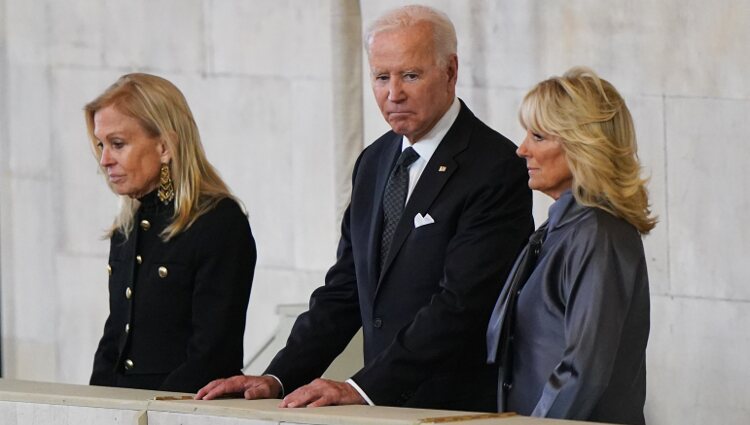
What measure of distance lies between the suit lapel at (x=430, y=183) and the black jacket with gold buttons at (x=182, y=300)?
0.43 meters

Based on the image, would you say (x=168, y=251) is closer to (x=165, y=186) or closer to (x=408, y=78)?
(x=165, y=186)

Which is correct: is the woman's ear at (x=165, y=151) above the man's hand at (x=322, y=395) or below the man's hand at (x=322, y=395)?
above

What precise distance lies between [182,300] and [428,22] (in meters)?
0.94

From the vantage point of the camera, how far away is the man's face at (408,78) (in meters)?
3.52

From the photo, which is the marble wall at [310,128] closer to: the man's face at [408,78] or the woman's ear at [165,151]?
the man's face at [408,78]

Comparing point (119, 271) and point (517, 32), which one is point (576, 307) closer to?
Result: point (119, 271)

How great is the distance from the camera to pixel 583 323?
3.08 m

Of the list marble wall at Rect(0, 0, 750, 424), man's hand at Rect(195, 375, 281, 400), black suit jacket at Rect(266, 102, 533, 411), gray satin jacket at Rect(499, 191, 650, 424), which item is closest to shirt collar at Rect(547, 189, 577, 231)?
gray satin jacket at Rect(499, 191, 650, 424)

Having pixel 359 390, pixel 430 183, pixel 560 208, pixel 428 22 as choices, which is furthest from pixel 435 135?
pixel 359 390

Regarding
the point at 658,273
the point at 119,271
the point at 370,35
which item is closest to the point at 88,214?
the point at 658,273

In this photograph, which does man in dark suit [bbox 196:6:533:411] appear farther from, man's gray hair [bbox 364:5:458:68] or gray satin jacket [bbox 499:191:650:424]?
gray satin jacket [bbox 499:191:650:424]

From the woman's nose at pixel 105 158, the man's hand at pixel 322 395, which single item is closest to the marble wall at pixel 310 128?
the woman's nose at pixel 105 158

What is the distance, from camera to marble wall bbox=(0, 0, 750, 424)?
5633 mm

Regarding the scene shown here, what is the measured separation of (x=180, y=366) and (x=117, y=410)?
751 millimetres
